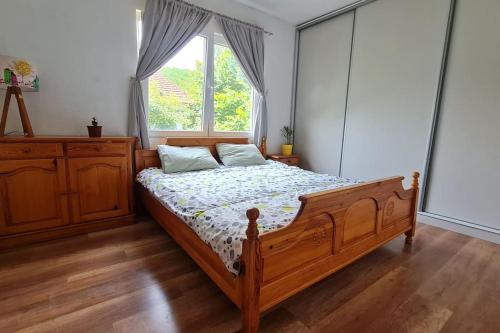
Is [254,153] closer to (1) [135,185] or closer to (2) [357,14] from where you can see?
(1) [135,185]

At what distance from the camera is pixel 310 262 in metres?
1.55

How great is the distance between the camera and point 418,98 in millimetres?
2961

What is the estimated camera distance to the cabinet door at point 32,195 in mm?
2133

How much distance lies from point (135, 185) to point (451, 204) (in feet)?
11.6

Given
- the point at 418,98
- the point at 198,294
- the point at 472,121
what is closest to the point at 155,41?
the point at 198,294

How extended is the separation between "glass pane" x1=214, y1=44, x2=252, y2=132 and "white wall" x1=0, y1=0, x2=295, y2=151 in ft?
3.60

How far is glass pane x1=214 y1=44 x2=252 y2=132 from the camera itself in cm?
358

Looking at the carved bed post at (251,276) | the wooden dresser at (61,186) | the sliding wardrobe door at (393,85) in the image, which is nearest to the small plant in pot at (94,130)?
the wooden dresser at (61,186)

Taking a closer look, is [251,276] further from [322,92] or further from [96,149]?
[322,92]

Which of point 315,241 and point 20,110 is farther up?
point 20,110

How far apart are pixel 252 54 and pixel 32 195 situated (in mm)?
3054

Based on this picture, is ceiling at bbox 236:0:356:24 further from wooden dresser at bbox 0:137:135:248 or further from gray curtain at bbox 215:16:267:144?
wooden dresser at bbox 0:137:135:248

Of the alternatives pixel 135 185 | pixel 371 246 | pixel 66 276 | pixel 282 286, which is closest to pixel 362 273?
pixel 371 246

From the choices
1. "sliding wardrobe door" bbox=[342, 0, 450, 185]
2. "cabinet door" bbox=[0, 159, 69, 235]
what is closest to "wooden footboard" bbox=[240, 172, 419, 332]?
"sliding wardrobe door" bbox=[342, 0, 450, 185]
